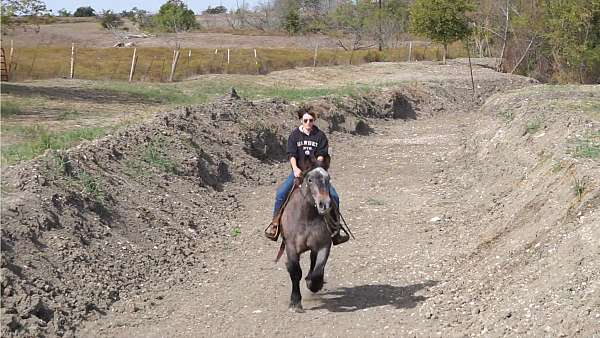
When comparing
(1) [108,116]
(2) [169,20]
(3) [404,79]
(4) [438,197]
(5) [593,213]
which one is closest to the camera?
(5) [593,213]

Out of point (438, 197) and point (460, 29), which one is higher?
point (460, 29)

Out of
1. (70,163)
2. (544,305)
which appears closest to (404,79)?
(70,163)

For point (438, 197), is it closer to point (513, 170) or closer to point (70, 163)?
point (513, 170)

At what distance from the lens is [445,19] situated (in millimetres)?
41594

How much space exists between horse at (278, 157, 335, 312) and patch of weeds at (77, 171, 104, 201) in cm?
387

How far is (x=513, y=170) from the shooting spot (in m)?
14.7

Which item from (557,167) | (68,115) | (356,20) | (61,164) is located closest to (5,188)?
(61,164)

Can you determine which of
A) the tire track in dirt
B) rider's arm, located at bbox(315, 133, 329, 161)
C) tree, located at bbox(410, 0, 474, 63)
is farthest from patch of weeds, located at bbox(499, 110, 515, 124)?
tree, located at bbox(410, 0, 474, 63)

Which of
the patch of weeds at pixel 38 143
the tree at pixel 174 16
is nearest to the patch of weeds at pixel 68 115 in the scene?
the patch of weeds at pixel 38 143

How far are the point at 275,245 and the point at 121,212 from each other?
2.61m

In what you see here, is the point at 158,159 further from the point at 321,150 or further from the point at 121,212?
the point at 321,150

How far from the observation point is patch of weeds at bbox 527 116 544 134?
16.2m

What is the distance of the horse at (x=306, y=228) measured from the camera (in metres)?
9.22

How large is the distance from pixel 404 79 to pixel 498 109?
56.5ft
